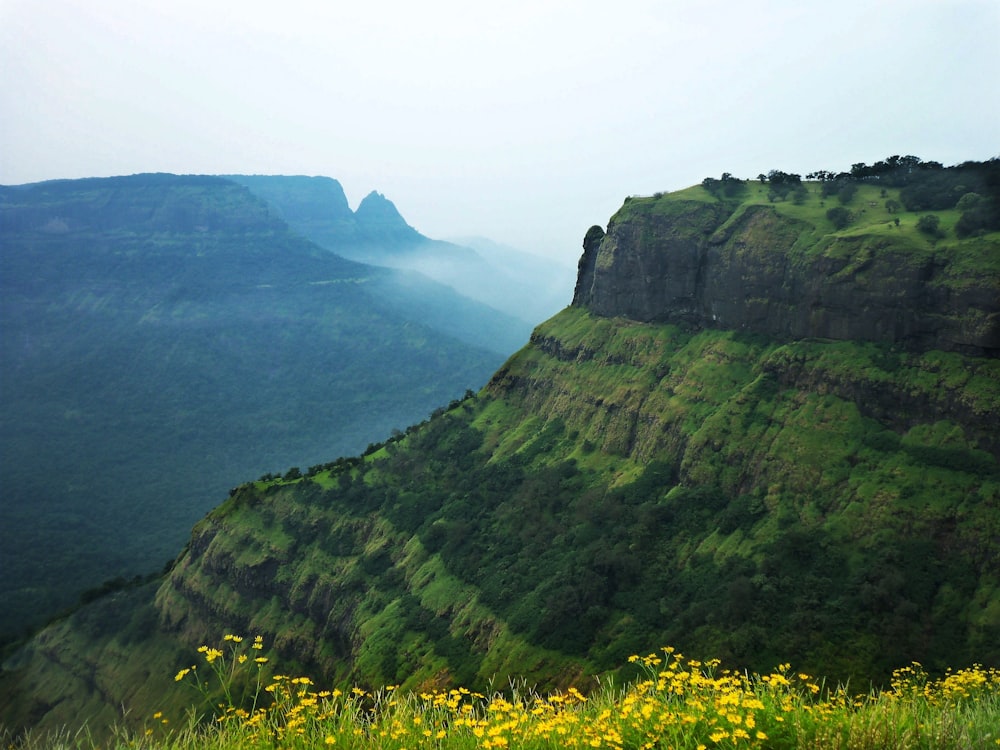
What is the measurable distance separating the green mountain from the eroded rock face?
0.30 metres

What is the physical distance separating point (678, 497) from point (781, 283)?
94.2ft

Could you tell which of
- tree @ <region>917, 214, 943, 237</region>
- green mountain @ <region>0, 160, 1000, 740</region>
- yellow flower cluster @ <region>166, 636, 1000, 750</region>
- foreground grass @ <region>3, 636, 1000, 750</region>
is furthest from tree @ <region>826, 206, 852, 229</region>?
yellow flower cluster @ <region>166, 636, 1000, 750</region>

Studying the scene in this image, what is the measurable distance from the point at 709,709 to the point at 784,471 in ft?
234

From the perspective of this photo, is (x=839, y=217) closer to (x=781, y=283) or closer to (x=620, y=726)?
(x=781, y=283)

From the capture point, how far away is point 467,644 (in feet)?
A: 279

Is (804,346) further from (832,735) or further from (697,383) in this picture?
(832,735)

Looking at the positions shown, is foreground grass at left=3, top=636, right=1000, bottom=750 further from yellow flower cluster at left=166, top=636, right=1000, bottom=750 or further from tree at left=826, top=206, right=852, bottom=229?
tree at left=826, top=206, right=852, bottom=229

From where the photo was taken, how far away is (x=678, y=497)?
8619cm

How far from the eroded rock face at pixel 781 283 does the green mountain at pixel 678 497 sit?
303 millimetres

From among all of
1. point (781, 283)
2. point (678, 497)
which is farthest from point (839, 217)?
point (678, 497)

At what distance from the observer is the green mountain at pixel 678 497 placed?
219ft

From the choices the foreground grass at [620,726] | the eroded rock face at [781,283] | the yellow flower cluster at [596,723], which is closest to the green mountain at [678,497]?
the eroded rock face at [781,283]

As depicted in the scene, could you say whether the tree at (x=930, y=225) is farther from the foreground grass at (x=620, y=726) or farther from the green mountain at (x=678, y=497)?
the foreground grass at (x=620, y=726)

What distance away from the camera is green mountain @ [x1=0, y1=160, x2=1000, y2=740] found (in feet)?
219
